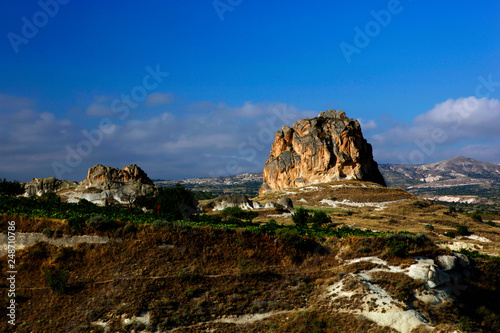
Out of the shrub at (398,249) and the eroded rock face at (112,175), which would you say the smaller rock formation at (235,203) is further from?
the shrub at (398,249)

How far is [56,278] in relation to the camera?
20188 mm

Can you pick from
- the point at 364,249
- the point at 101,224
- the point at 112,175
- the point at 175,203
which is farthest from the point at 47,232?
the point at 112,175

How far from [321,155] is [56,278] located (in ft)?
295

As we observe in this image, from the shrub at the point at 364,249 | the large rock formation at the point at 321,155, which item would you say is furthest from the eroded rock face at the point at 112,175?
the shrub at the point at 364,249

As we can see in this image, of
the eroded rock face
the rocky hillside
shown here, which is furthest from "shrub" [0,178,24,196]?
the eroded rock face

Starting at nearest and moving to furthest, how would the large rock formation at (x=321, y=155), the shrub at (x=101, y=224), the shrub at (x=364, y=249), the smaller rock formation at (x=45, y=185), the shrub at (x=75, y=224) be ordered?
the shrub at (x=364, y=249) < the shrub at (x=75, y=224) < the shrub at (x=101, y=224) < the smaller rock formation at (x=45, y=185) < the large rock formation at (x=321, y=155)

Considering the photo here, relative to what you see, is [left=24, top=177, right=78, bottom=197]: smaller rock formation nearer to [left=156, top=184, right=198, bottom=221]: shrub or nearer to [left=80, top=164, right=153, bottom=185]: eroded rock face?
[left=80, top=164, right=153, bottom=185]: eroded rock face

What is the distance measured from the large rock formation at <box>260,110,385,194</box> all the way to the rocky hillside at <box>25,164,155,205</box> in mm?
45932

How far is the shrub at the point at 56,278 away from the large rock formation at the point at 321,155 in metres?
86.0

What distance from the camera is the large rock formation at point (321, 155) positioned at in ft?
327

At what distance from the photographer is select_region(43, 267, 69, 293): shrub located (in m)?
19.5

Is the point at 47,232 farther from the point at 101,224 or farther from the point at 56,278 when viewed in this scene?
the point at 56,278

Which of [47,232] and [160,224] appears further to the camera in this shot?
[160,224]

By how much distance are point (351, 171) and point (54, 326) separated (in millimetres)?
91657
